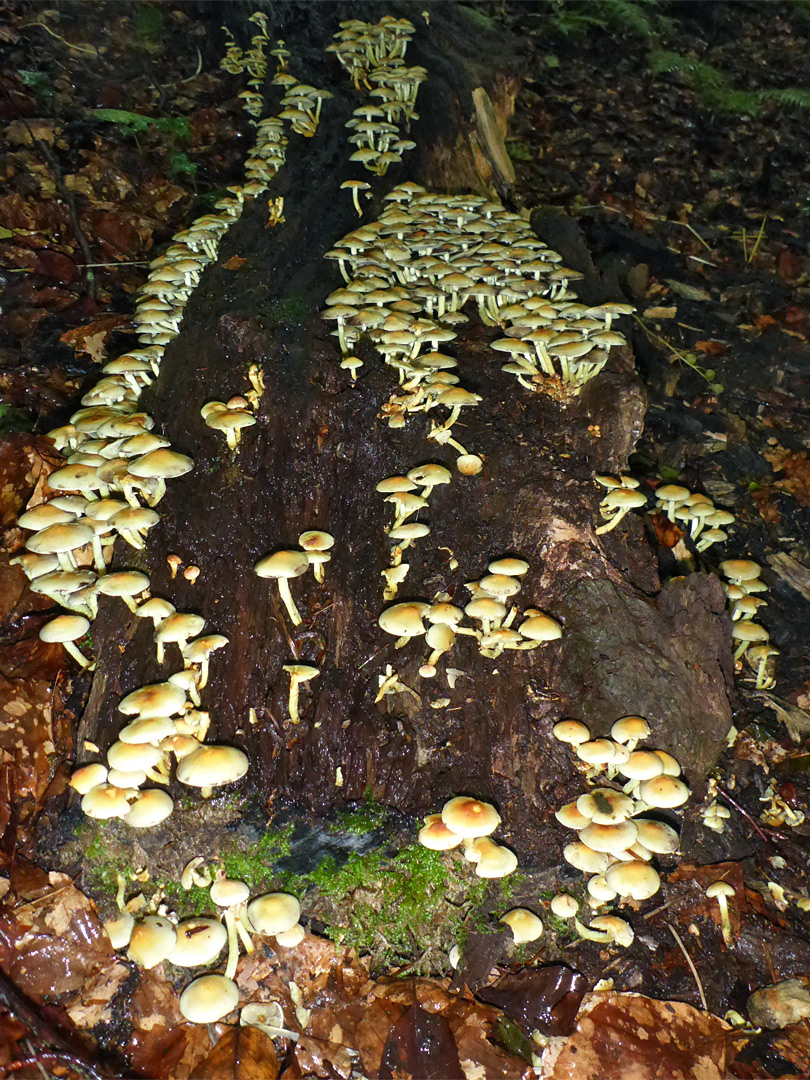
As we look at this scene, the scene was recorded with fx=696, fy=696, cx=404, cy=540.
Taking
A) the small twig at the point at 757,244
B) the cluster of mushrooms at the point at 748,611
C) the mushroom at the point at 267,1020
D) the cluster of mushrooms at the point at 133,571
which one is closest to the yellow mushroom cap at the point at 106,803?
the cluster of mushrooms at the point at 133,571

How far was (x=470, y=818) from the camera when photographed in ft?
11.7

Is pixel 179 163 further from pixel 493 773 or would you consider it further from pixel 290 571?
pixel 493 773

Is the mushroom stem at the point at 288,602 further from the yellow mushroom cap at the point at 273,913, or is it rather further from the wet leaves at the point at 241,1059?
the wet leaves at the point at 241,1059

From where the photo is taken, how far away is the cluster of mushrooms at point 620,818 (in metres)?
3.62

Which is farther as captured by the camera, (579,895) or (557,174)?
(557,174)

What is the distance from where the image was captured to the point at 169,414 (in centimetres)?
528

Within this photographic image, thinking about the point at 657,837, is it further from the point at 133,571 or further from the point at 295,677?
the point at 133,571

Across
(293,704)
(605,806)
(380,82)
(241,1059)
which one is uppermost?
(380,82)

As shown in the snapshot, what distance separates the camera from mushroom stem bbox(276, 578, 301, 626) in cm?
420

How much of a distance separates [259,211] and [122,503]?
3.73m

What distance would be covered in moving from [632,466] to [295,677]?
194 inches

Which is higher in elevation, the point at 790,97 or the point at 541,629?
the point at 790,97

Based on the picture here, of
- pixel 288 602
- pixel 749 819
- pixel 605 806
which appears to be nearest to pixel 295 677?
pixel 288 602

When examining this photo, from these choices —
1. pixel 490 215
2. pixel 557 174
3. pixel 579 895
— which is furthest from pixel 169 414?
Result: pixel 557 174
